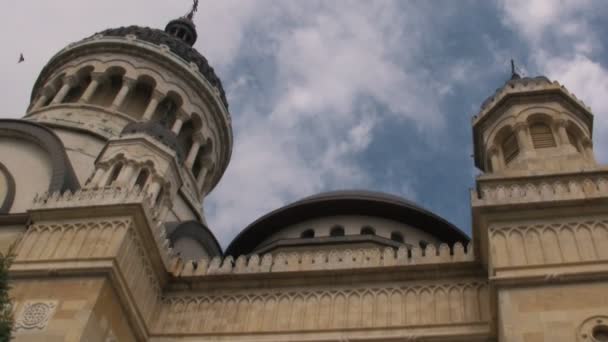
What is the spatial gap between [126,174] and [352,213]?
8090 millimetres

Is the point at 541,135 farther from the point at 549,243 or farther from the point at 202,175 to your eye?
the point at 202,175

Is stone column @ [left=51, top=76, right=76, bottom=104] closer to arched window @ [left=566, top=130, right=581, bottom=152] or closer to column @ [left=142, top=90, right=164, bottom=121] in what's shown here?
column @ [left=142, top=90, right=164, bottom=121]

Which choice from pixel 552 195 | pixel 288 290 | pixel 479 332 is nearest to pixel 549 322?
pixel 479 332

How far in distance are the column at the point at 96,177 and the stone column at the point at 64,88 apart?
31.1 ft

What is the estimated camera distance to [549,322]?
12.4 metres

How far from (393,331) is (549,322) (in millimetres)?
3227

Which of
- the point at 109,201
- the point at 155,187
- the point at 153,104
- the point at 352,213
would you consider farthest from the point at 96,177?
the point at 153,104

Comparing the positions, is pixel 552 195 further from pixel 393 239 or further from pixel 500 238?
pixel 393 239

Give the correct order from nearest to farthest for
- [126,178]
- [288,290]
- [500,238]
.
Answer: [500,238], [288,290], [126,178]

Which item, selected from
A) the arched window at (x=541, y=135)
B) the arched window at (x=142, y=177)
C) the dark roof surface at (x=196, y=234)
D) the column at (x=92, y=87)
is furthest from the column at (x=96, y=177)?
the arched window at (x=541, y=135)

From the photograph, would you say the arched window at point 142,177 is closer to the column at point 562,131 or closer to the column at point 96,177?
the column at point 96,177

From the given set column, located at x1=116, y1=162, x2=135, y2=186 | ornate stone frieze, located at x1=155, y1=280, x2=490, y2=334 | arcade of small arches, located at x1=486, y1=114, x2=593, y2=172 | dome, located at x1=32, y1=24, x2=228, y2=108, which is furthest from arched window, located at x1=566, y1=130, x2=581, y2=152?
dome, located at x1=32, y1=24, x2=228, y2=108

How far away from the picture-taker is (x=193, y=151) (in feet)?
90.2

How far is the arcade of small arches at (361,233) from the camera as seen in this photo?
22858 mm
